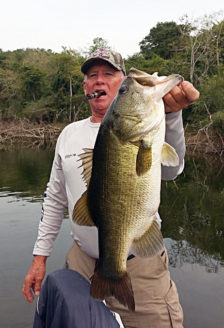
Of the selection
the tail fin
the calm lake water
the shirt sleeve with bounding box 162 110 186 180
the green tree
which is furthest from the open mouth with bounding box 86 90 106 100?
the green tree

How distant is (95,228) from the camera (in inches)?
96.1

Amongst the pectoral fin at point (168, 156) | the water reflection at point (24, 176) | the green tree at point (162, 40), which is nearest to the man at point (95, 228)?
the pectoral fin at point (168, 156)

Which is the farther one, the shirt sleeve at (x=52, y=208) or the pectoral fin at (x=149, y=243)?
the shirt sleeve at (x=52, y=208)

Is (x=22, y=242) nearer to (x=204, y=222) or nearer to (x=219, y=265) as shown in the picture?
(x=219, y=265)

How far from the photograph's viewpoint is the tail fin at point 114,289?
174 cm

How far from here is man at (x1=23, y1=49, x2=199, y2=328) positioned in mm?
2344

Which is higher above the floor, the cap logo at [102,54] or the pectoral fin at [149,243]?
the cap logo at [102,54]

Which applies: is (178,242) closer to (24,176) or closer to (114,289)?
(114,289)

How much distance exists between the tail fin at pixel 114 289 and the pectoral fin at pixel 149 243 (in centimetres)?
17

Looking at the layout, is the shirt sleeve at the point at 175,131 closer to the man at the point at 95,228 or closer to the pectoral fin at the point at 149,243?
the man at the point at 95,228

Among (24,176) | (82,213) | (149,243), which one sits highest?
(82,213)

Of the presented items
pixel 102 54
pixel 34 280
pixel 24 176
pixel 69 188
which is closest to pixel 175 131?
pixel 69 188

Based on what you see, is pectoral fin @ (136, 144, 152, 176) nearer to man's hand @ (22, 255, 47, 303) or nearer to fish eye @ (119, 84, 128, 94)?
fish eye @ (119, 84, 128, 94)

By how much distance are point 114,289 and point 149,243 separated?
33 cm
